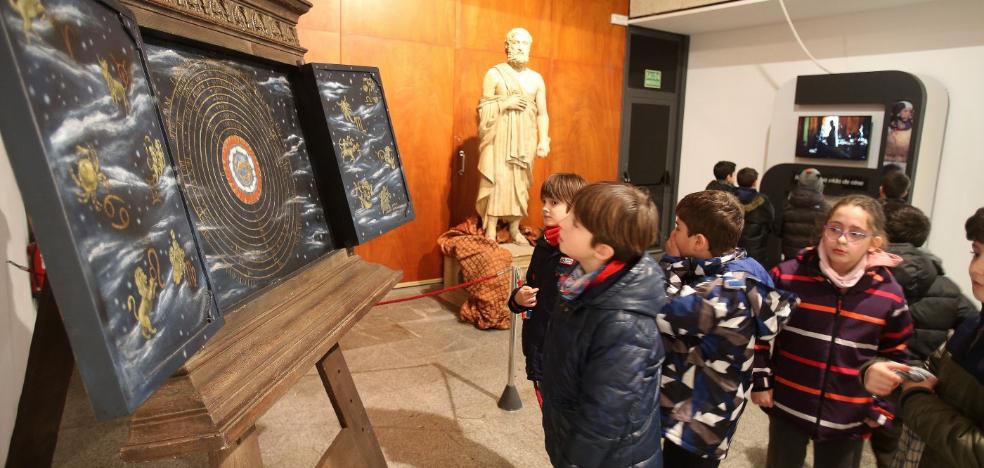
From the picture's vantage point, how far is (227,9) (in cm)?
141

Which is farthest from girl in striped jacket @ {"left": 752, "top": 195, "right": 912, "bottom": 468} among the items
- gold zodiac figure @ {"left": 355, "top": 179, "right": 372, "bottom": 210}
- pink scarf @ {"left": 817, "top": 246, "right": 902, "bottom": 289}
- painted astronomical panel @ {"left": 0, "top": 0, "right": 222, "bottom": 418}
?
painted astronomical panel @ {"left": 0, "top": 0, "right": 222, "bottom": 418}

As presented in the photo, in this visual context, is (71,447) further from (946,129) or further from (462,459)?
(946,129)

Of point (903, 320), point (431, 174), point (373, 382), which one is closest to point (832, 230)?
point (903, 320)

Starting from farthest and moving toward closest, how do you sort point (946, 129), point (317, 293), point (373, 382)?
point (946, 129) → point (373, 382) → point (317, 293)

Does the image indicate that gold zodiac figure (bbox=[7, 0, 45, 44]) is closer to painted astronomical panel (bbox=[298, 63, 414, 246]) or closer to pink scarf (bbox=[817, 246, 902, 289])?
painted astronomical panel (bbox=[298, 63, 414, 246])

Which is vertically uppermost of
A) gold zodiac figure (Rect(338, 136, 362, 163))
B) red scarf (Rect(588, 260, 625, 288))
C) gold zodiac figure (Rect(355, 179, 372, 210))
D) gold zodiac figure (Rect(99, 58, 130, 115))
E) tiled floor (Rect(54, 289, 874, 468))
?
gold zodiac figure (Rect(99, 58, 130, 115))

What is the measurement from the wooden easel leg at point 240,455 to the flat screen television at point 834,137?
17.9 ft

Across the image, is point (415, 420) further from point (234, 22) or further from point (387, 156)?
point (234, 22)

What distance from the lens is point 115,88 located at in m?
0.94

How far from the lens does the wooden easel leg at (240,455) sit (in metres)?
1.08

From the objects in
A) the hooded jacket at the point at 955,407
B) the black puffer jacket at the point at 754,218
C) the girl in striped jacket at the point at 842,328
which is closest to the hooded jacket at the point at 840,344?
the girl in striped jacket at the point at 842,328

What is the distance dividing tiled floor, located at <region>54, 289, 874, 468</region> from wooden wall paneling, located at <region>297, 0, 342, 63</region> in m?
2.21

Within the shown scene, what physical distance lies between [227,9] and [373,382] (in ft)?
7.27

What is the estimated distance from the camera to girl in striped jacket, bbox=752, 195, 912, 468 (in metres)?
1.66
